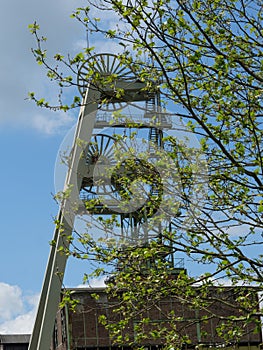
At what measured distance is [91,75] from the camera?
25.8ft

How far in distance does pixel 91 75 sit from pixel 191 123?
136cm

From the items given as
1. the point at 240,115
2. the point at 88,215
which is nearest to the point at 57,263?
the point at 88,215

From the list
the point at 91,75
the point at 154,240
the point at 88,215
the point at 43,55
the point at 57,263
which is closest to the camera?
the point at 43,55

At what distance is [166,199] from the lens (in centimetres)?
832

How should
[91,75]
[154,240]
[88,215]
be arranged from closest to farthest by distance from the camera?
[91,75] → [154,240] → [88,215]

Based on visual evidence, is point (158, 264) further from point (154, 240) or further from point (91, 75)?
point (91, 75)

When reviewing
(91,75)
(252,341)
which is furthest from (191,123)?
(252,341)

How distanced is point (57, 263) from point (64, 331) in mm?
19197

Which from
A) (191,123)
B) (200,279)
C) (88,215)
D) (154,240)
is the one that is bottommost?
(200,279)

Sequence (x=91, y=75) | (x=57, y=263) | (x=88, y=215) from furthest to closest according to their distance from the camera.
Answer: (x=57, y=263)
(x=88, y=215)
(x=91, y=75)

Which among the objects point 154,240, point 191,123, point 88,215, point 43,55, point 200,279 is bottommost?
point 200,279

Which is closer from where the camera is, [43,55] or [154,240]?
[43,55]

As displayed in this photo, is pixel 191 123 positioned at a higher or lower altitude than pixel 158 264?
higher

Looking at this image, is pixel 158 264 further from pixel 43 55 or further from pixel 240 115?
pixel 43 55
